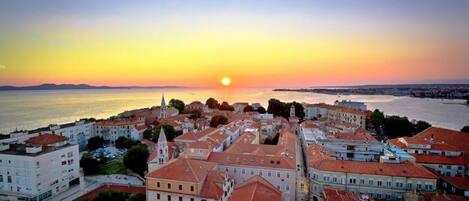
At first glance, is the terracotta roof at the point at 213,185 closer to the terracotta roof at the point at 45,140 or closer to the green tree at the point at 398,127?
the terracotta roof at the point at 45,140

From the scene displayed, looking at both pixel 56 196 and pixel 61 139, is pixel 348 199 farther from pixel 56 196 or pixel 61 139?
pixel 61 139

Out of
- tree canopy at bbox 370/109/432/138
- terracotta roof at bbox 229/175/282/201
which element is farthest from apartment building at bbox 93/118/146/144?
tree canopy at bbox 370/109/432/138

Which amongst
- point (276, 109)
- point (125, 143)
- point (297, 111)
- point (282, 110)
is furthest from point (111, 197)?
point (297, 111)

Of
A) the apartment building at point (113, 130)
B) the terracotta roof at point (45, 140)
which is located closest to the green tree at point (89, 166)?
the terracotta roof at point (45, 140)

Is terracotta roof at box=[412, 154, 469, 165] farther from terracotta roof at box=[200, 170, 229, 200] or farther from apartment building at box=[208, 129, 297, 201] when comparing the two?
terracotta roof at box=[200, 170, 229, 200]

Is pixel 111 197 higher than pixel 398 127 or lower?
lower

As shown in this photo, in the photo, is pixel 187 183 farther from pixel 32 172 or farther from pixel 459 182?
pixel 459 182

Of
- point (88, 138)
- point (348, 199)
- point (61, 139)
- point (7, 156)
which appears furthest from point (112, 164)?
point (348, 199)
